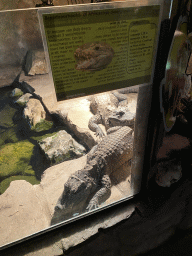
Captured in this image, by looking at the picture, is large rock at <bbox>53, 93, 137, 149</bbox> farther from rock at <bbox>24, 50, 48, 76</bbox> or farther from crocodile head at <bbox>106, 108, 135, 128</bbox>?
rock at <bbox>24, 50, 48, 76</bbox>

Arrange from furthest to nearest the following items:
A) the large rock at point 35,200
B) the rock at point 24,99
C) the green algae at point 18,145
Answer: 1. the rock at point 24,99
2. the green algae at point 18,145
3. the large rock at point 35,200

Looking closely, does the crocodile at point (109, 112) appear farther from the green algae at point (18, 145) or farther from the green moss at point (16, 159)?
the green moss at point (16, 159)

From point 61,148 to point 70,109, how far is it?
32.1 inches

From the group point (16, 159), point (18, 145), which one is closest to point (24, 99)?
point (18, 145)

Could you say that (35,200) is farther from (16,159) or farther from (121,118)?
(121,118)

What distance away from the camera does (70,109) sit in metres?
2.99

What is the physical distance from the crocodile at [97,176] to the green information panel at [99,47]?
3.76 ft

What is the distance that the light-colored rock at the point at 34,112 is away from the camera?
9.70 feet

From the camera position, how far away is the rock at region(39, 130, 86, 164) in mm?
2350

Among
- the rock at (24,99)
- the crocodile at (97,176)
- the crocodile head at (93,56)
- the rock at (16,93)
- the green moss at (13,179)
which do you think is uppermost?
the crocodile head at (93,56)

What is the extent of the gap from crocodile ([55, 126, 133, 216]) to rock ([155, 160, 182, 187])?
53cm

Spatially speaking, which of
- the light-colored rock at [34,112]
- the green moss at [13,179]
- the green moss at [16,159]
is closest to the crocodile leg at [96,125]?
the light-colored rock at [34,112]

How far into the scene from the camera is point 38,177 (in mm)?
2127

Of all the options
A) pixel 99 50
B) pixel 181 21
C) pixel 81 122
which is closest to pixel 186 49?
pixel 181 21
